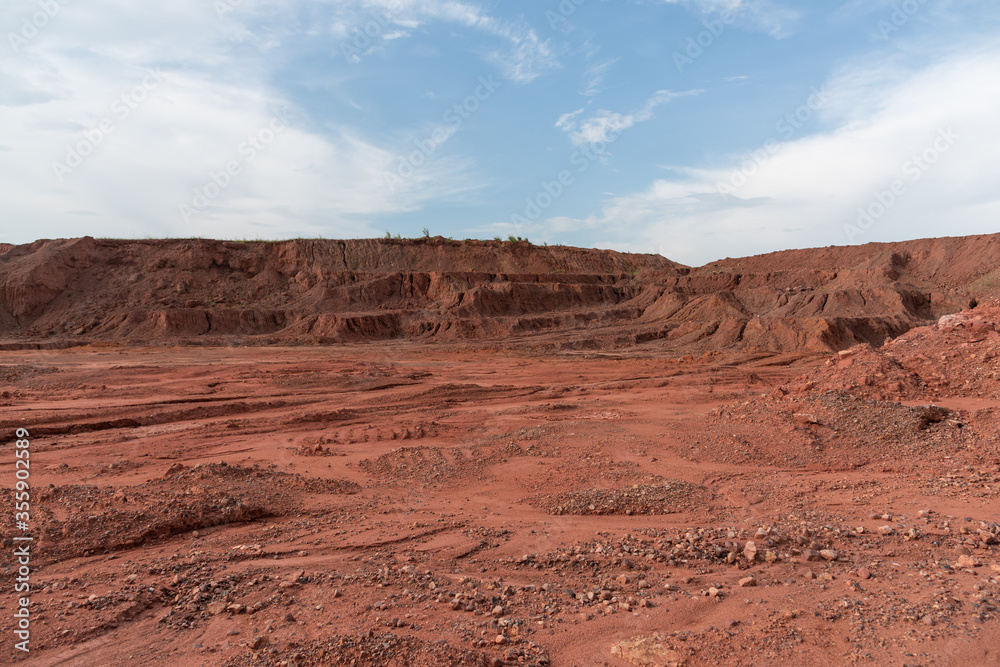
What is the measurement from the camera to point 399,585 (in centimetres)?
397

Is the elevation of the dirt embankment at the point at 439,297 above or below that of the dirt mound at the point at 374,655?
above

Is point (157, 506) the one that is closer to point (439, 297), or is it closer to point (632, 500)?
point (632, 500)

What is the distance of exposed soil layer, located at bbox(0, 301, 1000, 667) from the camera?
11.0 ft

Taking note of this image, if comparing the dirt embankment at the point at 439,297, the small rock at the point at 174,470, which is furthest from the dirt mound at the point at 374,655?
the dirt embankment at the point at 439,297

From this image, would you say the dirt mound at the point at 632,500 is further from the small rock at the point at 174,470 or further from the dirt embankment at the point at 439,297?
the dirt embankment at the point at 439,297

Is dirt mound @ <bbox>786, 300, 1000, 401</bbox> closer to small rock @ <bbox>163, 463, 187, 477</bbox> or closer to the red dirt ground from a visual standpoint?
the red dirt ground

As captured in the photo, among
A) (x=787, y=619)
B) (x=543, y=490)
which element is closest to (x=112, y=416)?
(x=543, y=490)

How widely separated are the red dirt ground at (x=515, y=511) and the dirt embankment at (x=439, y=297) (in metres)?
7.96

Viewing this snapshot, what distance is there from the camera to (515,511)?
5.70 meters

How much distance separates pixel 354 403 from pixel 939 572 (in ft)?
32.4

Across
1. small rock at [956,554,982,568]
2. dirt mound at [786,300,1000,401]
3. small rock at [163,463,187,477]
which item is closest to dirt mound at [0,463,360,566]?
small rock at [163,463,187,477]

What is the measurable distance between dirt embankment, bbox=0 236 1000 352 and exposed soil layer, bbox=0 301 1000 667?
14254 mm

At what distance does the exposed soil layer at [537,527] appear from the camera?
3.34 meters

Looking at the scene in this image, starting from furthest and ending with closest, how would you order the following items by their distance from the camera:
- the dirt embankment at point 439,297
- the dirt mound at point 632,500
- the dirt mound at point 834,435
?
the dirt embankment at point 439,297 → the dirt mound at point 834,435 → the dirt mound at point 632,500
